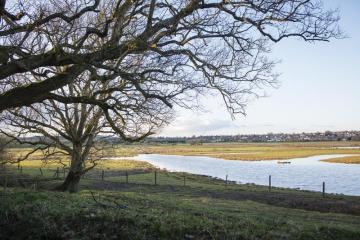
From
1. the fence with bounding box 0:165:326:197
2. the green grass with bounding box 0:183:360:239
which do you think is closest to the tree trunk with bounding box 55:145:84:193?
the fence with bounding box 0:165:326:197

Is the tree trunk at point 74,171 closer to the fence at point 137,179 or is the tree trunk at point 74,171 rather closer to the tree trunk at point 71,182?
the tree trunk at point 71,182

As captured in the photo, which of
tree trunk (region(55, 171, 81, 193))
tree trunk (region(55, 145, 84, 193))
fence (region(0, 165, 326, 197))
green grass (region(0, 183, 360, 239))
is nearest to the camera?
green grass (region(0, 183, 360, 239))

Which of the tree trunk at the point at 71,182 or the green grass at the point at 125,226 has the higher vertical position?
the green grass at the point at 125,226

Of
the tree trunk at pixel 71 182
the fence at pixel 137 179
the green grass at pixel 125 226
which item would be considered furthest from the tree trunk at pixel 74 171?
the green grass at pixel 125 226

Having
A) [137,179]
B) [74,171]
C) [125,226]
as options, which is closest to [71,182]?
[74,171]

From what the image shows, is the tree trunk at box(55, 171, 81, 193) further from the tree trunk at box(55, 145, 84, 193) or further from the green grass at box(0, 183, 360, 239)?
the green grass at box(0, 183, 360, 239)

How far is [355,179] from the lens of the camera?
47.3m

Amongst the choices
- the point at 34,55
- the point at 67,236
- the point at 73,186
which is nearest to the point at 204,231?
the point at 67,236

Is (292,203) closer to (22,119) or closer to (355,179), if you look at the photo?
(22,119)

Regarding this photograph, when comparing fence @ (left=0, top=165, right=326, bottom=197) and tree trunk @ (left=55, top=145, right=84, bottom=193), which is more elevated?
tree trunk @ (left=55, top=145, right=84, bottom=193)

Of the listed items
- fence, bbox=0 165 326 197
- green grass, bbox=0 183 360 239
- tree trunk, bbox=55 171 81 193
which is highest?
green grass, bbox=0 183 360 239

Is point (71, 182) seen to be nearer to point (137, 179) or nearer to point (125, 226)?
point (125, 226)

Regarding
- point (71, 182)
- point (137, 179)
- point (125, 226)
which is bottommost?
point (137, 179)

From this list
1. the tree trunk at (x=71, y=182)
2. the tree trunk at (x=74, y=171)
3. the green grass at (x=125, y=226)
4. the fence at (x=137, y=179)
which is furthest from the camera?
the fence at (x=137, y=179)
